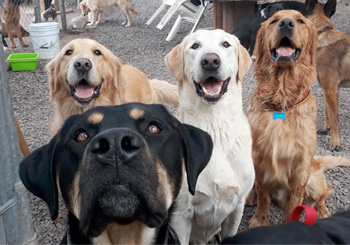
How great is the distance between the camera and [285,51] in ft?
11.6

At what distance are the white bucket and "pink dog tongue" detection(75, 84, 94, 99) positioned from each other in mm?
5116

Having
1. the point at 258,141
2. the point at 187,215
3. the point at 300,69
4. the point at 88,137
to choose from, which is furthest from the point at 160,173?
the point at 300,69

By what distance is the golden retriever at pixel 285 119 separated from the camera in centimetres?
331

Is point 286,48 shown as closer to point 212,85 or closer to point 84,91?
point 212,85

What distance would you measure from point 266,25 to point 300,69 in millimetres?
544

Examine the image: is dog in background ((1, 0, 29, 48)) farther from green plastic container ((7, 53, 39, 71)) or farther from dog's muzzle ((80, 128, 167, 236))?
dog's muzzle ((80, 128, 167, 236))

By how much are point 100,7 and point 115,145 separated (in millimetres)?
12990

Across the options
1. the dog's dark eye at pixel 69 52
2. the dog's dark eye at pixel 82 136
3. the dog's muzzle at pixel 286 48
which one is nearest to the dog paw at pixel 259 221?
the dog's muzzle at pixel 286 48

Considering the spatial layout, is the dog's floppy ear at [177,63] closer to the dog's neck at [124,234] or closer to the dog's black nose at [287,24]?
the dog's black nose at [287,24]

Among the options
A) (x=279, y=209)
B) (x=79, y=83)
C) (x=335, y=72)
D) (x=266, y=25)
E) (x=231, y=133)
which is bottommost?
(x=279, y=209)

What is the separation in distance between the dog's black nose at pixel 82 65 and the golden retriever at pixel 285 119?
1.45 metres

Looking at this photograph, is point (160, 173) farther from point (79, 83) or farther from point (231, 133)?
point (79, 83)

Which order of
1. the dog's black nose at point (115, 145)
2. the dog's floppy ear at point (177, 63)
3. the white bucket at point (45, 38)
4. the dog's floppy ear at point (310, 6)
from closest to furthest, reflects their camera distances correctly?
the dog's black nose at point (115, 145), the dog's floppy ear at point (177, 63), the dog's floppy ear at point (310, 6), the white bucket at point (45, 38)

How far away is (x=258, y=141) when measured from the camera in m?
3.45
